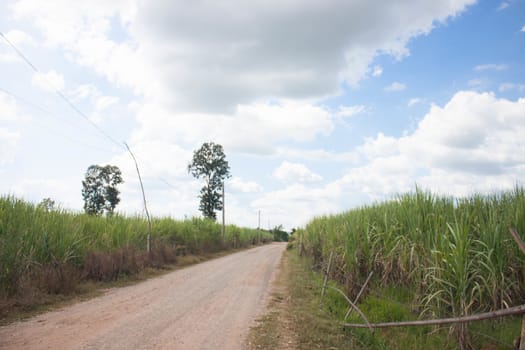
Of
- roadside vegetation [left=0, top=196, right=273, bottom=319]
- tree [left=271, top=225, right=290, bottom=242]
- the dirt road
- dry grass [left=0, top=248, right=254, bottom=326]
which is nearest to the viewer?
the dirt road

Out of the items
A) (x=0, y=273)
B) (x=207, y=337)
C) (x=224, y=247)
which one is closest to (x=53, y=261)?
(x=0, y=273)

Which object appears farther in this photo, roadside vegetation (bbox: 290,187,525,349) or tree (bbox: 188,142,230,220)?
tree (bbox: 188,142,230,220)

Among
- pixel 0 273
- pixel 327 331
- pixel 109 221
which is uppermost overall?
pixel 109 221

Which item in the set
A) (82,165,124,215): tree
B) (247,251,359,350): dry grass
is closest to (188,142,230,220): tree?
(82,165,124,215): tree

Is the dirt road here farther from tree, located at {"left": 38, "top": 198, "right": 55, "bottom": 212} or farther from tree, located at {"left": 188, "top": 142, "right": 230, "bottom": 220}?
tree, located at {"left": 188, "top": 142, "right": 230, "bottom": 220}

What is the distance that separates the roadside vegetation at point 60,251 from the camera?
8774 mm

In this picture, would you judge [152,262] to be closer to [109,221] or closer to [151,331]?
[109,221]

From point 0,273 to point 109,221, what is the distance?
8.95 m

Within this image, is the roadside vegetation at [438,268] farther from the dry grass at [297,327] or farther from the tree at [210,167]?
the tree at [210,167]

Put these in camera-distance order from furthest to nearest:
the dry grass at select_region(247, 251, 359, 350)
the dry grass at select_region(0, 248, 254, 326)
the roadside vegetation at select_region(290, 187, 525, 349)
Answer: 1. the dry grass at select_region(0, 248, 254, 326)
2. the dry grass at select_region(247, 251, 359, 350)
3. the roadside vegetation at select_region(290, 187, 525, 349)

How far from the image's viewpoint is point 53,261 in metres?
10.7

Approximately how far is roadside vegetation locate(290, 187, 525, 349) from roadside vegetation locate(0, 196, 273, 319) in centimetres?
724

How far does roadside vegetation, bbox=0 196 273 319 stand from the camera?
8774mm

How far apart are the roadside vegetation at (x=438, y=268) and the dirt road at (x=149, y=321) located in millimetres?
2387
